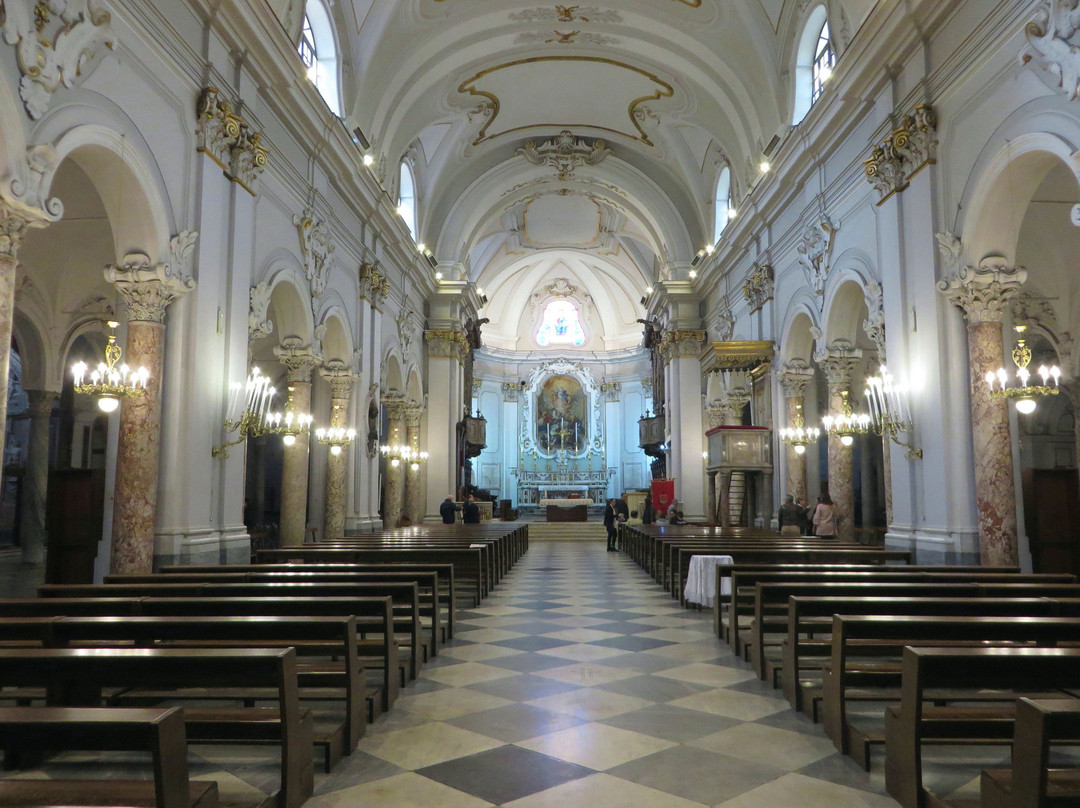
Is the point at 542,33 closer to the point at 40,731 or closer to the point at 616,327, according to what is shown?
the point at 40,731

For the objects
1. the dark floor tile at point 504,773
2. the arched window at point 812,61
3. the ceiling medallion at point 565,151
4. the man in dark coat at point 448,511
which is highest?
the ceiling medallion at point 565,151

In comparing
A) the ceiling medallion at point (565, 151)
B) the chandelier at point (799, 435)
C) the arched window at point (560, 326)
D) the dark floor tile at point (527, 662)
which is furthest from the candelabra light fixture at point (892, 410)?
the arched window at point (560, 326)

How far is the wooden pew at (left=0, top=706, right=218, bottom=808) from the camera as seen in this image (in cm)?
193

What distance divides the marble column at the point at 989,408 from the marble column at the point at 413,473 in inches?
551

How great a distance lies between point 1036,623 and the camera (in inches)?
134

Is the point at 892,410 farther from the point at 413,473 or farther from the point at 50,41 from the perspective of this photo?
the point at 413,473

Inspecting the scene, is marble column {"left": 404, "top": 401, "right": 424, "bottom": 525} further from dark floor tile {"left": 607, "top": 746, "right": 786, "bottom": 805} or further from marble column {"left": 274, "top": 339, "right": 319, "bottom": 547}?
dark floor tile {"left": 607, "top": 746, "right": 786, "bottom": 805}

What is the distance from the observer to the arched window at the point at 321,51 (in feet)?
41.2

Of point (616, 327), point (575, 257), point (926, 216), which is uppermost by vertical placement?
point (575, 257)

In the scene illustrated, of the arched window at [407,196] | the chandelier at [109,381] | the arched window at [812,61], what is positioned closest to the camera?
the chandelier at [109,381]

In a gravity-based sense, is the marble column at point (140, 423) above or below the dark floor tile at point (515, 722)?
above

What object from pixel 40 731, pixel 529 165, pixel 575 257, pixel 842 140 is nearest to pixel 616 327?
pixel 575 257

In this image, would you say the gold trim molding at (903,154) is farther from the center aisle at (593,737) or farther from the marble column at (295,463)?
the marble column at (295,463)

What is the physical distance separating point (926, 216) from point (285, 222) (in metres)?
8.18
